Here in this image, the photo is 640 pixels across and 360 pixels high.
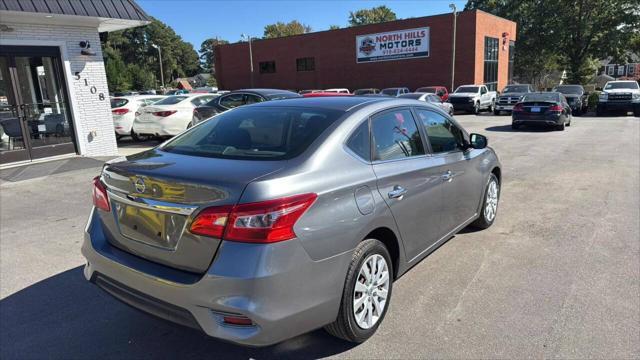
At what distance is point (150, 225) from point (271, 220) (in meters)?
0.78

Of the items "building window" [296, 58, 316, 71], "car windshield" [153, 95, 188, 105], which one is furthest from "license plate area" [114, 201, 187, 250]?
"building window" [296, 58, 316, 71]

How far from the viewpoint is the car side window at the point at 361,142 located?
10.1ft

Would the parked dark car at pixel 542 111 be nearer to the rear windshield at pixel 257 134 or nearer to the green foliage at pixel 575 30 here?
the rear windshield at pixel 257 134

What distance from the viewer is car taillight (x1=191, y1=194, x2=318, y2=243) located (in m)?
2.35

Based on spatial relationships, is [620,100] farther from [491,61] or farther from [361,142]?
[361,142]

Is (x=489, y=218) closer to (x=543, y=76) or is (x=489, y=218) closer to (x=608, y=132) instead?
(x=608, y=132)

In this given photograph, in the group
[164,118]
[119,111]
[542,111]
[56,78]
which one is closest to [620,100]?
[542,111]

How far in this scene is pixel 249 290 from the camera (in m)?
2.34

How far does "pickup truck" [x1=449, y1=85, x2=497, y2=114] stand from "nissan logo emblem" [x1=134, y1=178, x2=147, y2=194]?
24855mm

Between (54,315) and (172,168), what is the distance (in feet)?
5.97

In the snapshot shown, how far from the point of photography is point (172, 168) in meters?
2.69

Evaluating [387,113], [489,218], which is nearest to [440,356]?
[387,113]

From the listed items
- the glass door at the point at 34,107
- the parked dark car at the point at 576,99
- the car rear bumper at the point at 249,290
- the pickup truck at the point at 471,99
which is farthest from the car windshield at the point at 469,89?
the car rear bumper at the point at 249,290

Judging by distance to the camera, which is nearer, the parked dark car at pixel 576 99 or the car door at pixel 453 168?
the car door at pixel 453 168
